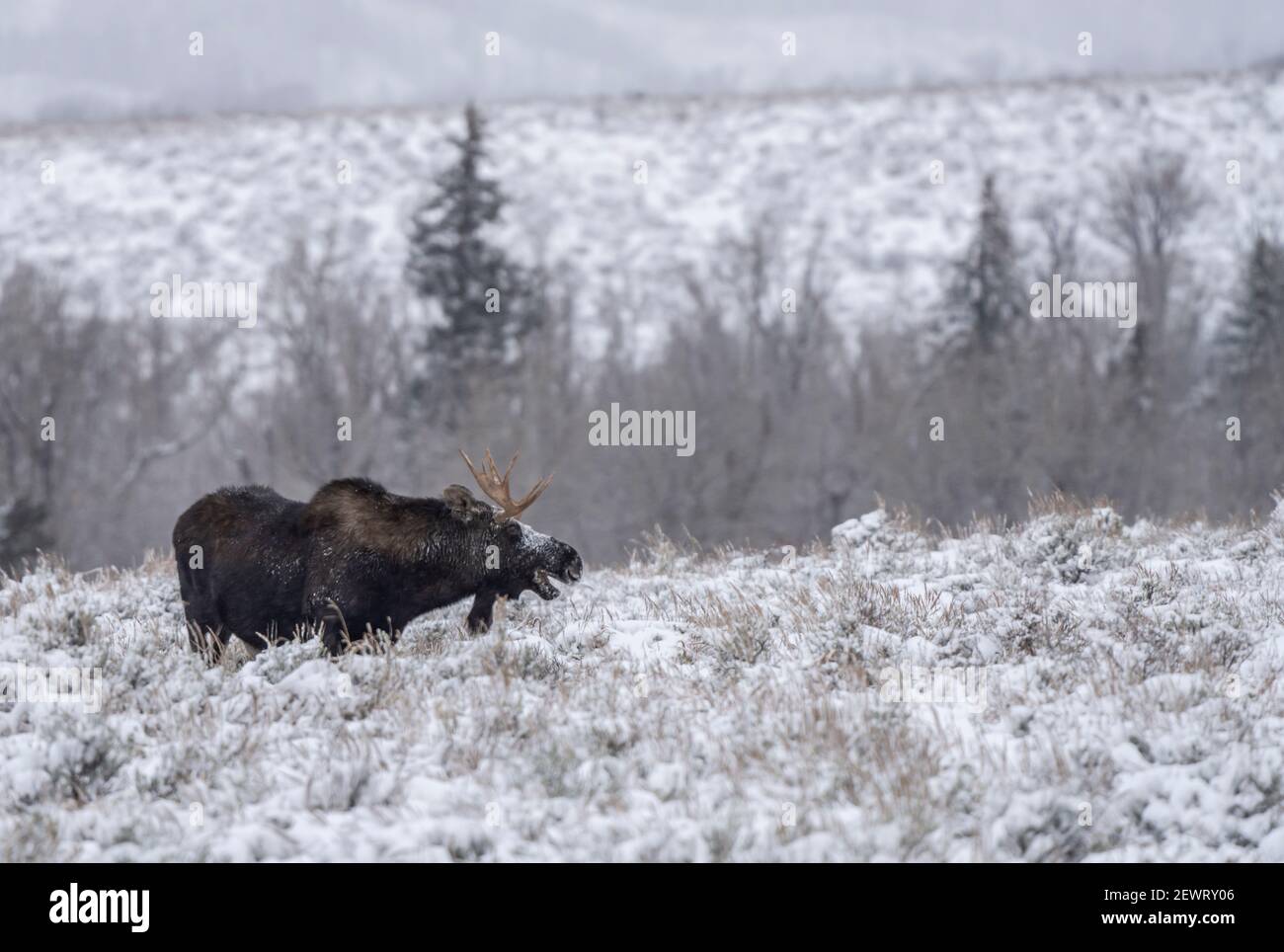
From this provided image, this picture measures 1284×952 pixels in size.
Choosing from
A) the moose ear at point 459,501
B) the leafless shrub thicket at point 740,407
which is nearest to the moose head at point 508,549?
the moose ear at point 459,501

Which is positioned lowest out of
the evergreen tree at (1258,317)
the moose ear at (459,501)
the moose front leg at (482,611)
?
the moose front leg at (482,611)

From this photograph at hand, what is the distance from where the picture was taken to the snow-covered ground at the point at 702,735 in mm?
5535

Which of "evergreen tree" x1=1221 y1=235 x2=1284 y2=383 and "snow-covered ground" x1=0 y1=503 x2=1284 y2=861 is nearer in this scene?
"snow-covered ground" x1=0 y1=503 x2=1284 y2=861

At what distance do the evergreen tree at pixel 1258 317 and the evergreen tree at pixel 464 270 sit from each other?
24267 mm

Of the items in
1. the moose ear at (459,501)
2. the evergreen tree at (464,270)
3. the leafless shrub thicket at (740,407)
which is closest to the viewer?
the moose ear at (459,501)

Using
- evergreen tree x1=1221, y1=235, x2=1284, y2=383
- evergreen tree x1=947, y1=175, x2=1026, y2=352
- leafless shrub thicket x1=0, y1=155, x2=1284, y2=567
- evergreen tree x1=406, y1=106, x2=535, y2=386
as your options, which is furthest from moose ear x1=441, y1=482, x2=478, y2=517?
evergreen tree x1=1221, y1=235, x2=1284, y2=383

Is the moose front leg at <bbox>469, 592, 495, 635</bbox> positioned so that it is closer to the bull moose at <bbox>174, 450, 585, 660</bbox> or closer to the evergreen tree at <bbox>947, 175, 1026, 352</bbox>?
the bull moose at <bbox>174, 450, 585, 660</bbox>

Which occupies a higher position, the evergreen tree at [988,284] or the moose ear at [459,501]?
the evergreen tree at [988,284]

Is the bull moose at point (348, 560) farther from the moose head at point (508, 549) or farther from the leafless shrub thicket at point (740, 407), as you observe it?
the leafless shrub thicket at point (740, 407)

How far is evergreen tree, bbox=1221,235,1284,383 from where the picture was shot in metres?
44.2

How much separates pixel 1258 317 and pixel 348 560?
4326cm

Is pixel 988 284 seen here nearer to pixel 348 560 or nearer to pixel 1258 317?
pixel 1258 317
